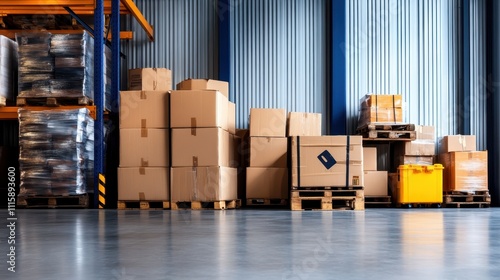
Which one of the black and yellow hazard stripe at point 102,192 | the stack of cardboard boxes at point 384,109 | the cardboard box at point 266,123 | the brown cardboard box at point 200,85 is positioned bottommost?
the black and yellow hazard stripe at point 102,192

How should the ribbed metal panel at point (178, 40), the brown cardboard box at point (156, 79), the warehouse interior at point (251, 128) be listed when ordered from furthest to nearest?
the ribbed metal panel at point (178, 40) < the brown cardboard box at point (156, 79) < the warehouse interior at point (251, 128)

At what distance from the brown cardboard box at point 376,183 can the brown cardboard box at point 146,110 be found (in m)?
3.90

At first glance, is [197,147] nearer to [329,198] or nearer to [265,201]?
[265,201]

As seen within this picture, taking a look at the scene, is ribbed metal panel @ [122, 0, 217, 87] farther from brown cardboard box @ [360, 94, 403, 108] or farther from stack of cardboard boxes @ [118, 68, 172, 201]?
brown cardboard box @ [360, 94, 403, 108]

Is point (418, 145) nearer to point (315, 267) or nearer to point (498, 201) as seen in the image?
point (498, 201)

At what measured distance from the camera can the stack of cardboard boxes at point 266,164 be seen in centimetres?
959

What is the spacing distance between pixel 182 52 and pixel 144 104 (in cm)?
324

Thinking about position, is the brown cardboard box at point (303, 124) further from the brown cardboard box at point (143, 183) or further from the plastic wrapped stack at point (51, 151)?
the plastic wrapped stack at point (51, 151)

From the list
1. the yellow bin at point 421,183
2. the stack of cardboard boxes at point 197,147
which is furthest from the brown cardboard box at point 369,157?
the stack of cardboard boxes at point 197,147

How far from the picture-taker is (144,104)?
343 inches

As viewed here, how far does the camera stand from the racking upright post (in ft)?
29.5

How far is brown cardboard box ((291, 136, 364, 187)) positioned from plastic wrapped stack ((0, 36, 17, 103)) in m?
4.69

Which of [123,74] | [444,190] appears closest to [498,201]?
[444,190]

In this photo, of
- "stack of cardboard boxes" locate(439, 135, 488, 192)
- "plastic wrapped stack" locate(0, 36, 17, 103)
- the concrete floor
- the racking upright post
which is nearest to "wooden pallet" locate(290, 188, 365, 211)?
"stack of cardboard boxes" locate(439, 135, 488, 192)
